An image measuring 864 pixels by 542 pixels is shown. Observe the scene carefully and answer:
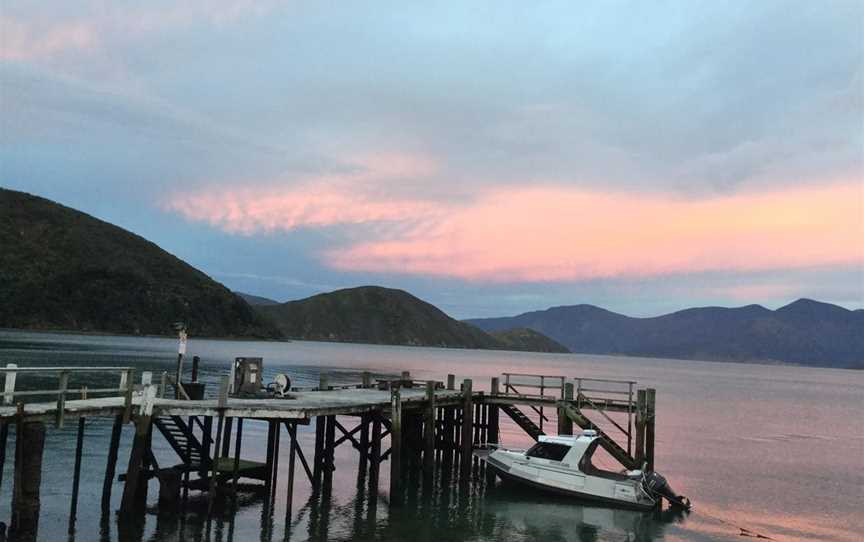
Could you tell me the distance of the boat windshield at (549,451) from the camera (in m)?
30.5

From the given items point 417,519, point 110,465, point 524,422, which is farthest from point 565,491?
point 110,465

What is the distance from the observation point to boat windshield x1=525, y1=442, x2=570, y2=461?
100 feet

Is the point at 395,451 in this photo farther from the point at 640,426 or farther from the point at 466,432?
the point at 640,426

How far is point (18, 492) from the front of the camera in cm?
1966

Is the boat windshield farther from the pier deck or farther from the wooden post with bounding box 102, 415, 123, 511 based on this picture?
the wooden post with bounding box 102, 415, 123, 511

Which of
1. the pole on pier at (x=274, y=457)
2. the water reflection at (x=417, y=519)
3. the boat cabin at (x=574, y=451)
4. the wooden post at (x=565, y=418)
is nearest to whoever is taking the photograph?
the water reflection at (x=417, y=519)

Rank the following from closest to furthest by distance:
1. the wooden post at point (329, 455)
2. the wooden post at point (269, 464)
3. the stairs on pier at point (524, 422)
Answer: the wooden post at point (269, 464) → the wooden post at point (329, 455) → the stairs on pier at point (524, 422)

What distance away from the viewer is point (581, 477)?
29812 millimetres

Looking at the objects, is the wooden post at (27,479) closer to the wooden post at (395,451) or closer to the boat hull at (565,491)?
the wooden post at (395,451)

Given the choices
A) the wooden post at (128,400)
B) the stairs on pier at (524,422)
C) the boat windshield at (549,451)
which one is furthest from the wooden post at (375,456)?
the wooden post at (128,400)

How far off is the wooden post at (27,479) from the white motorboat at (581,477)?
17.9 meters

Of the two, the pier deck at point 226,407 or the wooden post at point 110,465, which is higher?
the pier deck at point 226,407

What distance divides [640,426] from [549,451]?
4.88 meters

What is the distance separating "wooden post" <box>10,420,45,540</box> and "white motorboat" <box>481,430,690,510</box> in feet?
58.8
